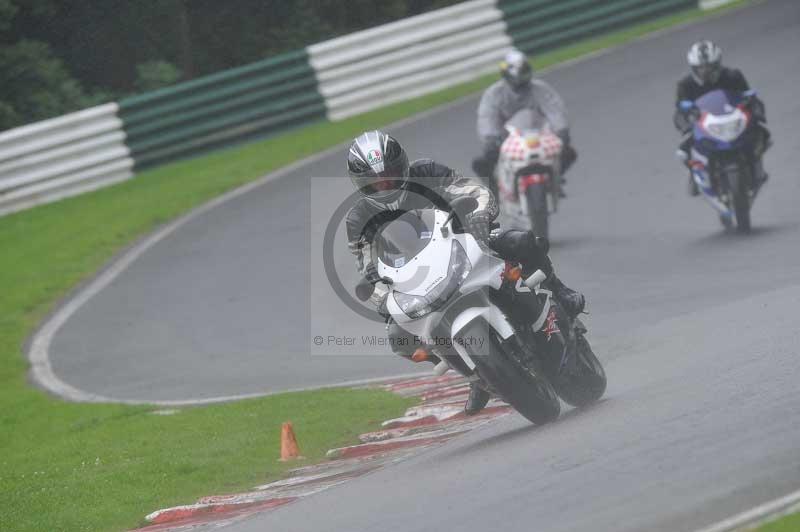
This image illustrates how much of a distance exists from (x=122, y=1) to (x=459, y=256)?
1966cm

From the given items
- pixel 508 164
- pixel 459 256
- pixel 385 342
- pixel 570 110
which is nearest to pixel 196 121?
pixel 570 110

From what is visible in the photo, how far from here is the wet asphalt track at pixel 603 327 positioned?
609 centimetres

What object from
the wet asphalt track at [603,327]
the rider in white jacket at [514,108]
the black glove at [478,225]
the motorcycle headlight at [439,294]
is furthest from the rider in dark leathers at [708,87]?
the motorcycle headlight at [439,294]

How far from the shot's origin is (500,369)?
23.2 feet

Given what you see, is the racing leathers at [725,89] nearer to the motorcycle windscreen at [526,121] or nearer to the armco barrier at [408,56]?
the motorcycle windscreen at [526,121]

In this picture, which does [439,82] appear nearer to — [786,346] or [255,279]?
[255,279]

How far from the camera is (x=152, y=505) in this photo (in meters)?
8.22

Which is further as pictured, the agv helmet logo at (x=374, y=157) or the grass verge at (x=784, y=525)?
the agv helmet logo at (x=374, y=157)

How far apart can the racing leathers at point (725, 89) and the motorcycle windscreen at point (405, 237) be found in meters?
7.26

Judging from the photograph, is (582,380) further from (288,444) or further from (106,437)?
(106,437)

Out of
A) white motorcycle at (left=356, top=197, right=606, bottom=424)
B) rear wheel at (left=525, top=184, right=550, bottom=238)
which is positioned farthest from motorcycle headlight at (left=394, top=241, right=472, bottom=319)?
rear wheel at (left=525, top=184, right=550, bottom=238)

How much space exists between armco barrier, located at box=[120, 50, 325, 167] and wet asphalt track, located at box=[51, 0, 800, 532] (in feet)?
7.47

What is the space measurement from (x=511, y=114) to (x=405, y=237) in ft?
25.5

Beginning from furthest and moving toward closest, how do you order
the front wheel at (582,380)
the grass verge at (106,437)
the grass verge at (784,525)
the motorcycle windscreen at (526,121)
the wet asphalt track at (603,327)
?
the motorcycle windscreen at (526,121)
the grass verge at (106,437)
the front wheel at (582,380)
the wet asphalt track at (603,327)
the grass verge at (784,525)
